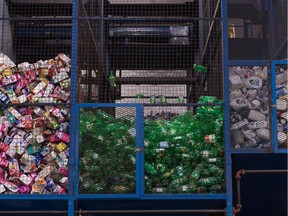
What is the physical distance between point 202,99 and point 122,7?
106 inches

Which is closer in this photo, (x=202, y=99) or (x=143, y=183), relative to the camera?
(x=143, y=183)

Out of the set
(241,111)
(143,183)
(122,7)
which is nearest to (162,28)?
(122,7)

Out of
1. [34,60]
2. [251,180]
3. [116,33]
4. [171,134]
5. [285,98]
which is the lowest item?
[251,180]

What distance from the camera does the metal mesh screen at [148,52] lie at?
7543 mm

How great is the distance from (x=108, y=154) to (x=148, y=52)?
2.35 meters

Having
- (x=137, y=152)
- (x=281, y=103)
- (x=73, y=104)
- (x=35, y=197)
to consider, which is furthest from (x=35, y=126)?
(x=281, y=103)

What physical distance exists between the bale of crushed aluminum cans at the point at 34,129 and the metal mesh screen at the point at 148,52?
0.63 meters

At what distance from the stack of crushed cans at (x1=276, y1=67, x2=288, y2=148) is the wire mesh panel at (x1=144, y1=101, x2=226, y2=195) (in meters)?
0.67

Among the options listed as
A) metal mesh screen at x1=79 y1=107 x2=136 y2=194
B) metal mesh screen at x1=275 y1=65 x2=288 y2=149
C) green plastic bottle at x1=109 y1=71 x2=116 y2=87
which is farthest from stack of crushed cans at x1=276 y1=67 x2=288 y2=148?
green plastic bottle at x1=109 y1=71 x2=116 y2=87

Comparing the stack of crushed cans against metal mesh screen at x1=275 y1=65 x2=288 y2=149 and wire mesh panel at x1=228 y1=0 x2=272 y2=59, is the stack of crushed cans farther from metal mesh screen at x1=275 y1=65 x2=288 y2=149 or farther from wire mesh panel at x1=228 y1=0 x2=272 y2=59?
wire mesh panel at x1=228 y1=0 x2=272 y2=59

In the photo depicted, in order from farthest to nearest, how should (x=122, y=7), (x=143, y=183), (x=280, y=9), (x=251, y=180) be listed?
(x=122, y=7)
(x=280, y=9)
(x=251, y=180)
(x=143, y=183)

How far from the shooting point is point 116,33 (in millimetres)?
8898

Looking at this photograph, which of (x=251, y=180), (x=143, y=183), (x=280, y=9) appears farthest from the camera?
(x=280, y=9)

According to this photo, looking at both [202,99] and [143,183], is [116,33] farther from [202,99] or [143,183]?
[143,183]
